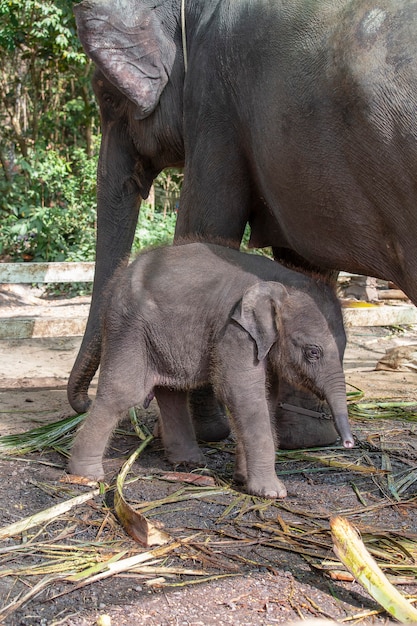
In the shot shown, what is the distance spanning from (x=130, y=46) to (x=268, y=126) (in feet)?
3.83

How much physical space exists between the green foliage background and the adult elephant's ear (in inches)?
263

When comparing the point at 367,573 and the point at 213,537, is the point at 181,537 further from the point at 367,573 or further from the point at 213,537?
the point at 367,573

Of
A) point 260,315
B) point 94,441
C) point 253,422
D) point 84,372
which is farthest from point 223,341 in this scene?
point 84,372

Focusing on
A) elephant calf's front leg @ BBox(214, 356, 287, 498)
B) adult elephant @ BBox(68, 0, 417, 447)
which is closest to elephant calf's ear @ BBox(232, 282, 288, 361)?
elephant calf's front leg @ BBox(214, 356, 287, 498)

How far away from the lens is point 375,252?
337cm

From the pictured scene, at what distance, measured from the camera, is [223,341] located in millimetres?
3654

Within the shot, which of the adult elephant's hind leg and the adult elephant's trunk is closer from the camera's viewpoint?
the adult elephant's hind leg

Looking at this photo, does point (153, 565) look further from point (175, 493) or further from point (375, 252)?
point (375, 252)

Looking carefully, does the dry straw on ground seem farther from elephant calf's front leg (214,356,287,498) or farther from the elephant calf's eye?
the elephant calf's eye

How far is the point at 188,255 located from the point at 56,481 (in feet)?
3.83

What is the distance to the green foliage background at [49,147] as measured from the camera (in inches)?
453

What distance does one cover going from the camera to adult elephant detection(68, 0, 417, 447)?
3070mm

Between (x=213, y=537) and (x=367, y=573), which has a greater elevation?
(x=367, y=573)

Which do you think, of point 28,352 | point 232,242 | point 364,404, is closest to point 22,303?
point 28,352
